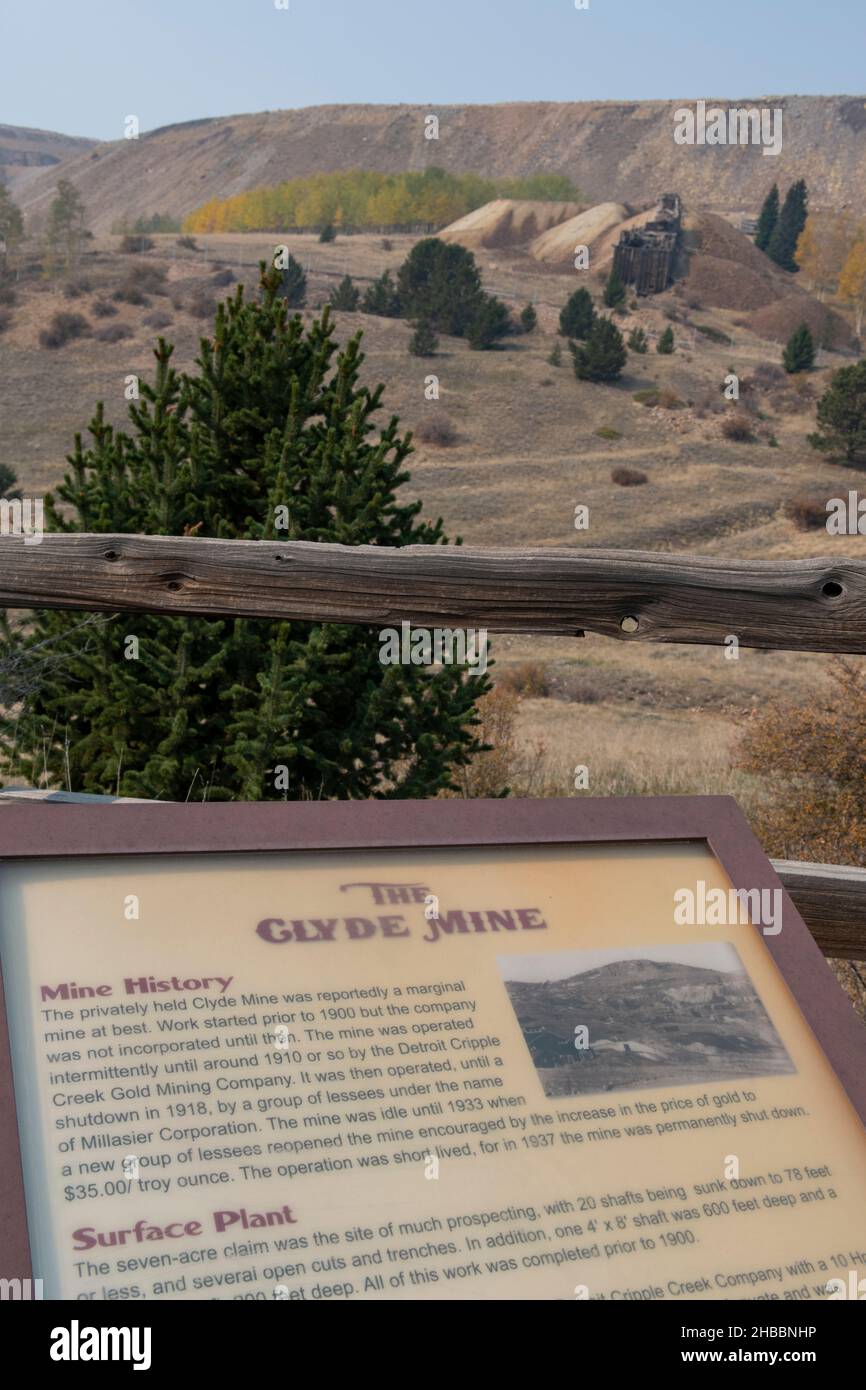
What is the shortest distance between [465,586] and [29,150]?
7573 inches

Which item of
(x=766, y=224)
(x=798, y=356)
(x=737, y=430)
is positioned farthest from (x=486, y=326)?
(x=766, y=224)

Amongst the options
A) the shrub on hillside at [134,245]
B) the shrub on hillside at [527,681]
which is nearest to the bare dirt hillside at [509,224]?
the shrub on hillside at [134,245]

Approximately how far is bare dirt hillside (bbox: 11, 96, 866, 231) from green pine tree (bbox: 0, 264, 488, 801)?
10405 centimetres

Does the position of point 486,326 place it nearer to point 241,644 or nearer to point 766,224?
point 241,644

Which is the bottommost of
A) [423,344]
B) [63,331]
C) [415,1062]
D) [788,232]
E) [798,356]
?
[415,1062]

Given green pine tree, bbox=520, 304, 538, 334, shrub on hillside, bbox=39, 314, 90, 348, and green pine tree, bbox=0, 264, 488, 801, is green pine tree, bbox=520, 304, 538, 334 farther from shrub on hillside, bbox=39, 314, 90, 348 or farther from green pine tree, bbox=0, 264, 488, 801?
green pine tree, bbox=0, 264, 488, 801

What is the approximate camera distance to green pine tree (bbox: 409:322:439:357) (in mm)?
42969

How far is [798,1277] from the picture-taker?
1431 mm

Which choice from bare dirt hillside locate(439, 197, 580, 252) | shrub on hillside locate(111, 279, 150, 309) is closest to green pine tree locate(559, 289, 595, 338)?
shrub on hillside locate(111, 279, 150, 309)

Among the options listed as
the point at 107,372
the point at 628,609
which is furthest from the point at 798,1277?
the point at 107,372

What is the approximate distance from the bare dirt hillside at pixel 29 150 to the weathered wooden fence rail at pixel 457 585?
165 metres

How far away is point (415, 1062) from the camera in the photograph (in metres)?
1.52

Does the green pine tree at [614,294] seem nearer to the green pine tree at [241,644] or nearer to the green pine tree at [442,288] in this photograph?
the green pine tree at [442,288]

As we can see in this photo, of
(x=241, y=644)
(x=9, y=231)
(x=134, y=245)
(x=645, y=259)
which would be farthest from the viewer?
(x=645, y=259)
